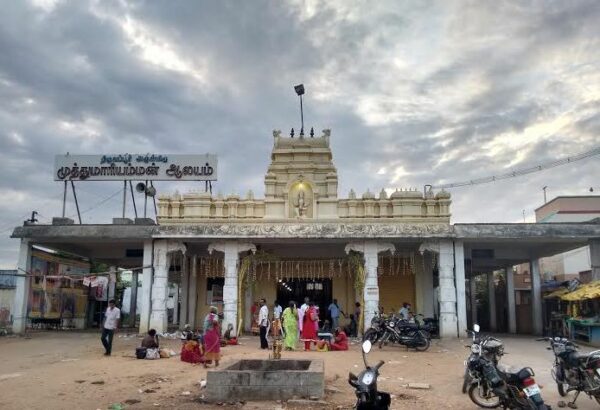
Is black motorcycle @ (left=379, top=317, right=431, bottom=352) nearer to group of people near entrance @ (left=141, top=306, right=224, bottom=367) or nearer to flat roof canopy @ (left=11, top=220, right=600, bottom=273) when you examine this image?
flat roof canopy @ (left=11, top=220, right=600, bottom=273)

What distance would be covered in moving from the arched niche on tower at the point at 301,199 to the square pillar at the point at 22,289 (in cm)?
1059

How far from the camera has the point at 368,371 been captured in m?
6.16

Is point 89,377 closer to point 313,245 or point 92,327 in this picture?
point 313,245

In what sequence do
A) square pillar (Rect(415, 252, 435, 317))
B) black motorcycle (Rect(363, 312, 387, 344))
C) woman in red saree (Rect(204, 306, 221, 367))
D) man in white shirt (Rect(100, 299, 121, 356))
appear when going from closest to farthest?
woman in red saree (Rect(204, 306, 221, 367))
man in white shirt (Rect(100, 299, 121, 356))
black motorcycle (Rect(363, 312, 387, 344))
square pillar (Rect(415, 252, 435, 317))

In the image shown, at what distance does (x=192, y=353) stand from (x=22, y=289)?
11.3 meters

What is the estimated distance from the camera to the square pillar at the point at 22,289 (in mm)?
20672

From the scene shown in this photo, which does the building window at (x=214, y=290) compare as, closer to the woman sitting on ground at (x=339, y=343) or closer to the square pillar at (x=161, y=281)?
the square pillar at (x=161, y=281)

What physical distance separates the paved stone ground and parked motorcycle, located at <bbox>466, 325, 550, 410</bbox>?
0.35 m

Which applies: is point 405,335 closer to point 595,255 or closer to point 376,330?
point 376,330

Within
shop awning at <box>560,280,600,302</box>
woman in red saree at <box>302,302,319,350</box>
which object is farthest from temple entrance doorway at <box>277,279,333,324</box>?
shop awning at <box>560,280,600,302</box>

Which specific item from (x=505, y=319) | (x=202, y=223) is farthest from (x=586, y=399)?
(x=505, y=319)

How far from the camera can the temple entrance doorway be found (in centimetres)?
2395

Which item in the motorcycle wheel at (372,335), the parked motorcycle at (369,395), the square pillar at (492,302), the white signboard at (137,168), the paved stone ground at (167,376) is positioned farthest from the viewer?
the square pillar at (492,302)

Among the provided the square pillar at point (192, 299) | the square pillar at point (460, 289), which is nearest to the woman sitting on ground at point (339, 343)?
the square pillar at point (460, 289)
